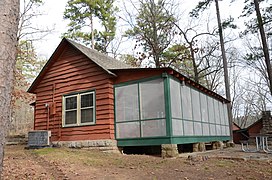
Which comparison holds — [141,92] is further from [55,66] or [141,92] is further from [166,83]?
[55,66]

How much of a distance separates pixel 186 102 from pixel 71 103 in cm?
510

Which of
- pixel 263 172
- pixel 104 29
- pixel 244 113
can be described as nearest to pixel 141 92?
pixel 263 172

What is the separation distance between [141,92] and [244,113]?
3125 cm

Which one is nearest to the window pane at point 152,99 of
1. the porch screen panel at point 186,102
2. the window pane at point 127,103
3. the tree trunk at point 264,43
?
the window pane at point 127,103

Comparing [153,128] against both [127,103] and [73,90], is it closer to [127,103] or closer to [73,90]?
[127,103]

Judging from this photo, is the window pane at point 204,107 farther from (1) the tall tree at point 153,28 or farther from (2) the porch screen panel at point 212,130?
(1) the tall tree at point 153,28

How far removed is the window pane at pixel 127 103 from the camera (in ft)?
31.0

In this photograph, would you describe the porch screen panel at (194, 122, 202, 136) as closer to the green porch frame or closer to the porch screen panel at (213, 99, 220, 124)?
the green porch frame

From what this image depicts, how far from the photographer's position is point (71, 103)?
11.1 m

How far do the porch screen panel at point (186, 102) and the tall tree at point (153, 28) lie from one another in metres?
10.5

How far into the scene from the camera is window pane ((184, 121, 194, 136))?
31.7 ft

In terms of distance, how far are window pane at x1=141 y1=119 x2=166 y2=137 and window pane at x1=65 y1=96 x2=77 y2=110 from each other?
3.56 meters

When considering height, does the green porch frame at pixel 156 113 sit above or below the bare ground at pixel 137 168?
above

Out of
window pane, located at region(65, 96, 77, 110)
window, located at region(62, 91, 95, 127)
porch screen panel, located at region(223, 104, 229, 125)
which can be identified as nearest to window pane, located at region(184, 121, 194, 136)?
window, located at region(62, 91, 95, 127)
